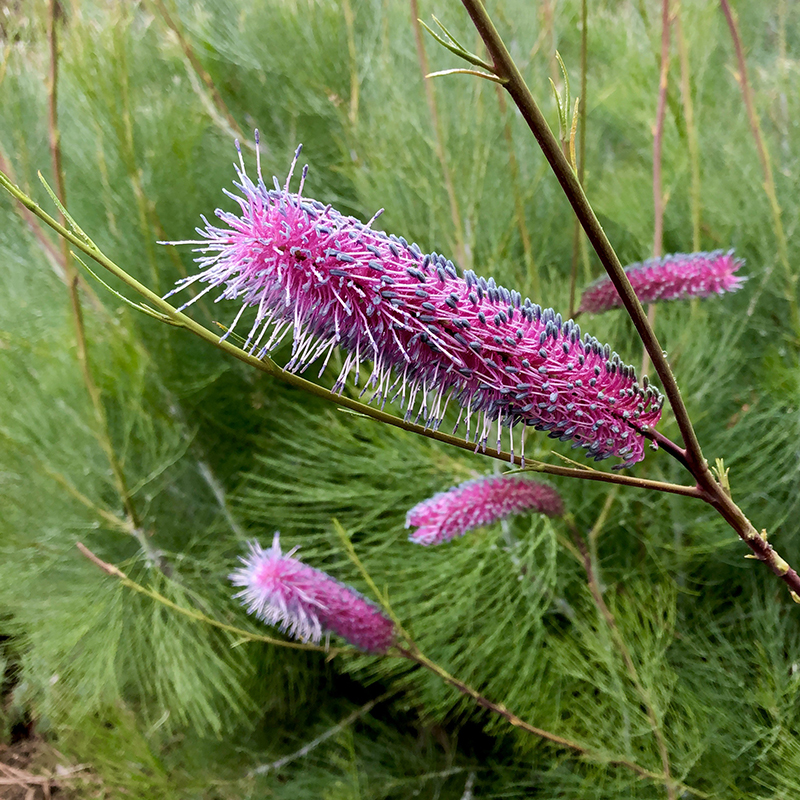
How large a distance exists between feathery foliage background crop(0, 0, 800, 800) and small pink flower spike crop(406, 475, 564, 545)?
0.50 feet

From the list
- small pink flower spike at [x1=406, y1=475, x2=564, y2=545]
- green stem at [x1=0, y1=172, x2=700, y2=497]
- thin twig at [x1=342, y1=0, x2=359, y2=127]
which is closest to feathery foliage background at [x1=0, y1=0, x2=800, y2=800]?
thin twig at [x1=342, y1=0, x2=359, y2=127]

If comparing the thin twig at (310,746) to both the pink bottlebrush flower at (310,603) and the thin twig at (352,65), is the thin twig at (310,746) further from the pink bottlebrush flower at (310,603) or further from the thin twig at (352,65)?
the thin twig at (352,65)

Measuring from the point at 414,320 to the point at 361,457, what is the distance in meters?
0.41

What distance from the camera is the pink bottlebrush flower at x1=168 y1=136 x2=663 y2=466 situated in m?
0.20

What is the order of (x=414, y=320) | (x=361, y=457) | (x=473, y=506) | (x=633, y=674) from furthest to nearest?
1. (x=361, y=457)
2. (x=633, y=674)
3. (x=473, y=506)
4. (x=414, y=320)

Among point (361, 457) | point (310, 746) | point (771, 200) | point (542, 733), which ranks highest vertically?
point (771, 200)

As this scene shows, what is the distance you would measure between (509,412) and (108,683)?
1.85 feet

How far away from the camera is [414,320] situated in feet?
0.66

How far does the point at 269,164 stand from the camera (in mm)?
668

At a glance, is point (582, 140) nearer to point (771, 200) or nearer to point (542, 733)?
point (771, 200)

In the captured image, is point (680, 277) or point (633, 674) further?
point (633, 674)

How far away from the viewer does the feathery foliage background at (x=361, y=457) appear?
55 centimetres

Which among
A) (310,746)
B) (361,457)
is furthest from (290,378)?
(310,746)

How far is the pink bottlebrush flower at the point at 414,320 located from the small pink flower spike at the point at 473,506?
14 centimetres
